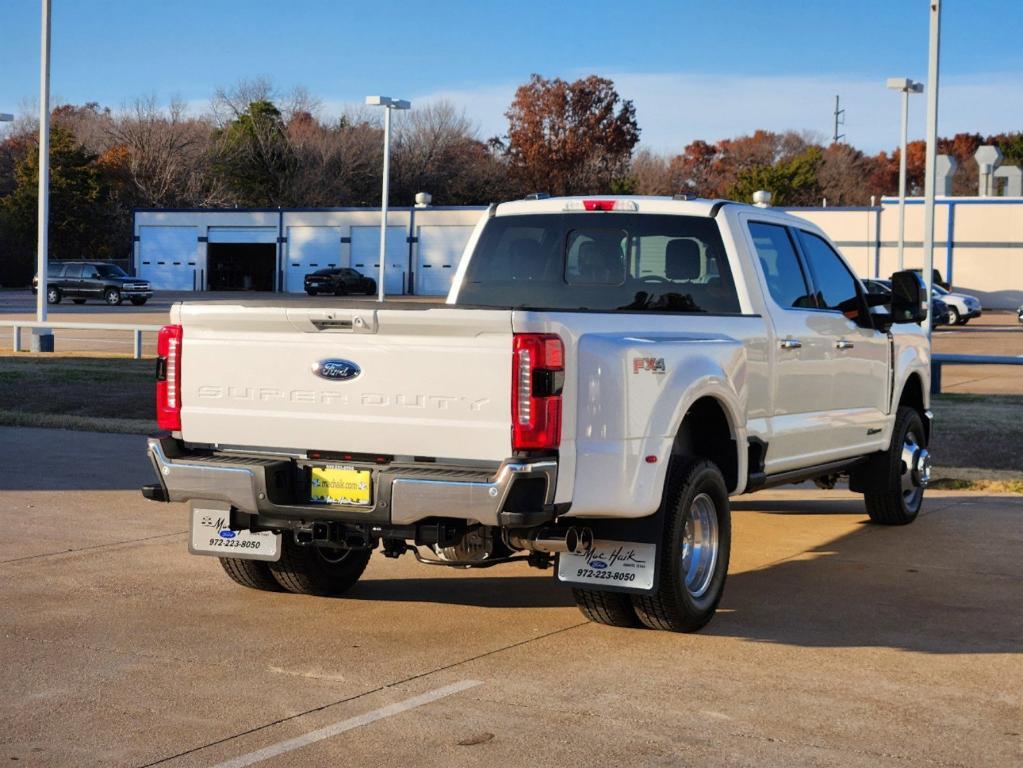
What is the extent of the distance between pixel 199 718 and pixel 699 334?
3197mm

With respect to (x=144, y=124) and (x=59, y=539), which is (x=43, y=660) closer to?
(x=59, y=539)

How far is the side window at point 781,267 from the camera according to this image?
891cm

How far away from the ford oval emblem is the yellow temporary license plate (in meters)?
0.41

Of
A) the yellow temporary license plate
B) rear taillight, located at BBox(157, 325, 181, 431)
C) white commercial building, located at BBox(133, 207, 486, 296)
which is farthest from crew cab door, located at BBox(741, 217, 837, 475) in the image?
white commercial building, located at BBox(133, 207, 486, 296)

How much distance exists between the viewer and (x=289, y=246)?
3115 inches

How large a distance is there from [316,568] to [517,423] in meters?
2.16

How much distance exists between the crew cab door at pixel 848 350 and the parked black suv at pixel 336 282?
60368mm

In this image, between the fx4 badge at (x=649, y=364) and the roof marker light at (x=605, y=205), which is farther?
the roof marker light at (x=605, y=205)

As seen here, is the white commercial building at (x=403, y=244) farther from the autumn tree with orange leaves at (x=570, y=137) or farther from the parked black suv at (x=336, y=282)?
the autumn tree with orange leaves at (x=570, y=137)

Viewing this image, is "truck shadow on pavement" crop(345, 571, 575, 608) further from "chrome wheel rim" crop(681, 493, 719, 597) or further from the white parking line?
the white parking line

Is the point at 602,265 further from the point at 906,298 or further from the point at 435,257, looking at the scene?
the point at 435,257

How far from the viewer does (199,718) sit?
5816 millimetres

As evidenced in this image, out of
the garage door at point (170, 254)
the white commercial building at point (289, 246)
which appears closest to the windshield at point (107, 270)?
the white commercial building at point (289, 246)

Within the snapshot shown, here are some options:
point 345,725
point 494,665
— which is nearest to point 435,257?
point 494,665
